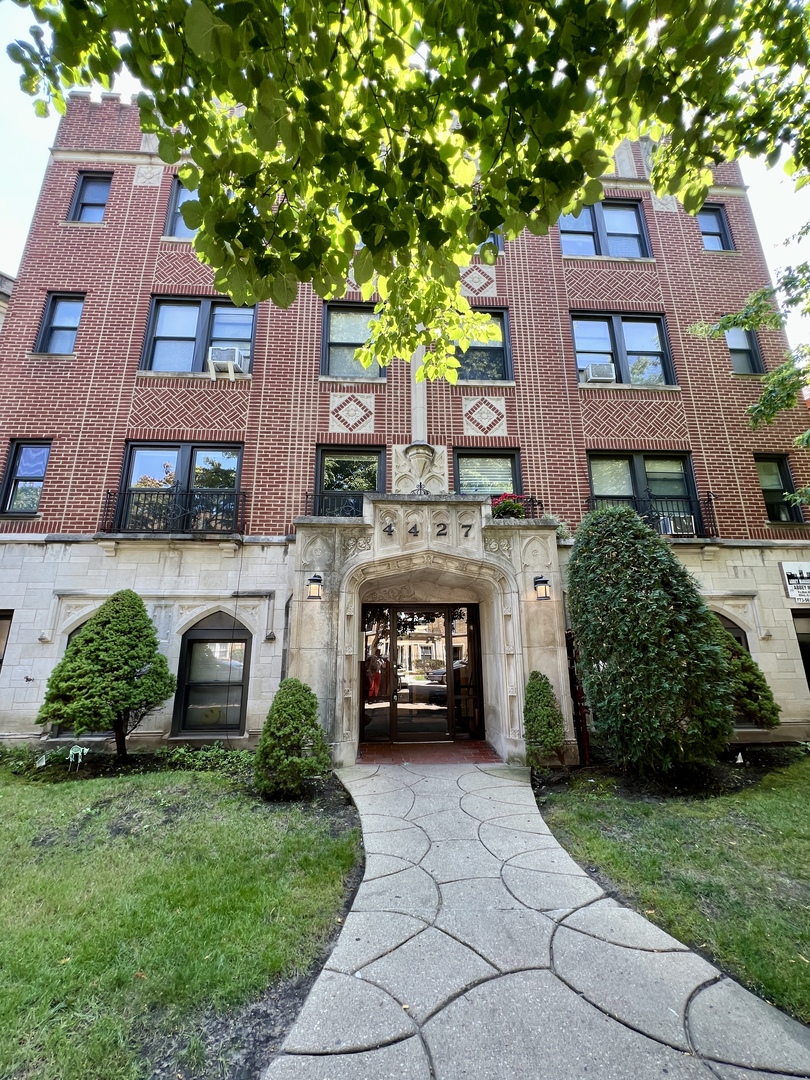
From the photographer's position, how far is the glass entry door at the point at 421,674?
9.48 m

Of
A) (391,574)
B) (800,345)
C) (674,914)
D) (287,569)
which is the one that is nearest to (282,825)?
(674,914)

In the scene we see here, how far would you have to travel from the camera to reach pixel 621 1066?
209cm

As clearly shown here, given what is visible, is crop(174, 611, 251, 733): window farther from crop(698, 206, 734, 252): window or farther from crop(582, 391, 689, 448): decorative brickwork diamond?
crop(698, 206, 734, 252): window

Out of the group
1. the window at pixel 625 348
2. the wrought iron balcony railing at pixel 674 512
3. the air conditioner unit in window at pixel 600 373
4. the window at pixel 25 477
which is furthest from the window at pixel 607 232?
the window at pixel 25 477

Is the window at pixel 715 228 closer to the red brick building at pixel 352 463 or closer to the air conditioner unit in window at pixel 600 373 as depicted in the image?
the red brick building at pixel 352 463

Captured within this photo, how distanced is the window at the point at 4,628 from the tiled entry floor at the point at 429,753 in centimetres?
691

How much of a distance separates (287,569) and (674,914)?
24.6 ft

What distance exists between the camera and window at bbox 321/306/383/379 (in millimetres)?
10500

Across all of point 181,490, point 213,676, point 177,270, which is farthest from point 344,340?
point 213,676

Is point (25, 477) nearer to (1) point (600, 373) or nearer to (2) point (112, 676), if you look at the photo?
(2) point (112, 676)

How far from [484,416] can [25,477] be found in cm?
954

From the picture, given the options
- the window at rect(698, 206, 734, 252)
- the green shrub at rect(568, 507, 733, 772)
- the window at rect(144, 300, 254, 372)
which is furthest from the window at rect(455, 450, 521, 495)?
the window at rect(698, 206, 734, 252)

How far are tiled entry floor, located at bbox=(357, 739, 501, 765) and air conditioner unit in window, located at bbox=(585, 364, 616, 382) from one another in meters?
8.19

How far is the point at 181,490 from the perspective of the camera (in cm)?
947
